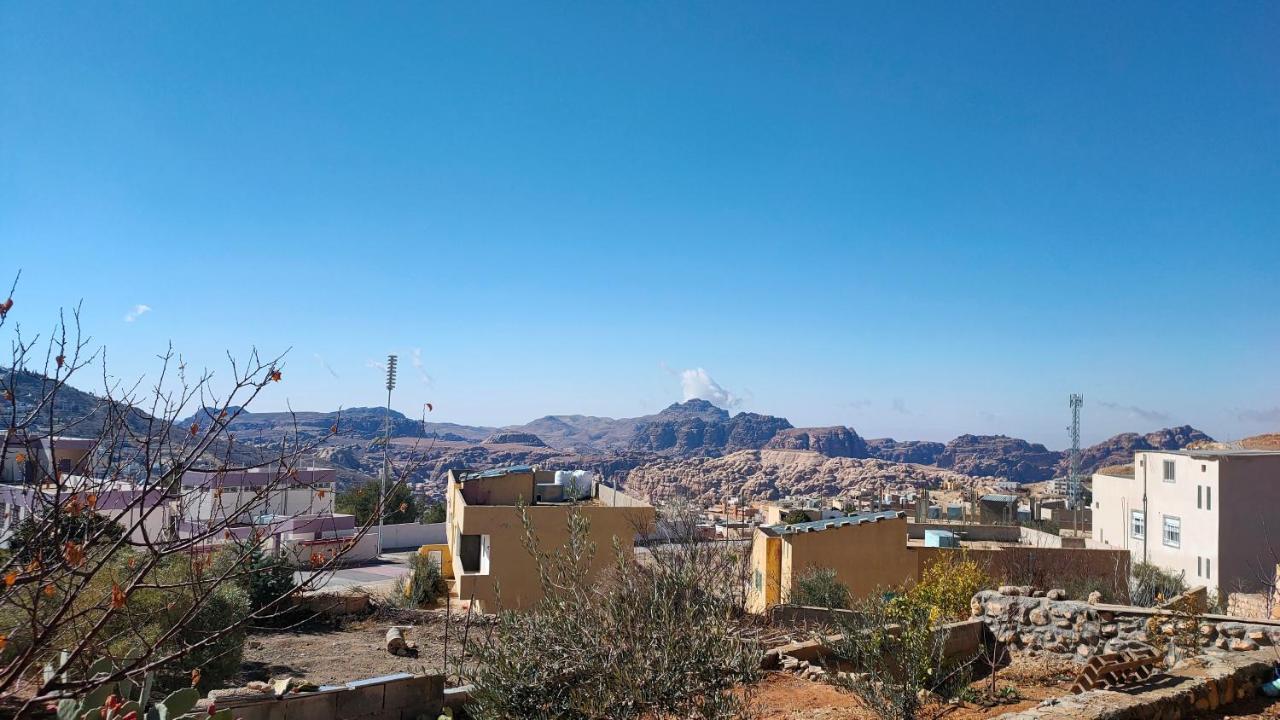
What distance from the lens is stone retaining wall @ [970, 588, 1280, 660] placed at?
10.0 meters

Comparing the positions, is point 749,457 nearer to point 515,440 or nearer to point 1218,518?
point 515,440

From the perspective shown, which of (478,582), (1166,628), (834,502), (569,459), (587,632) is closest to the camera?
(587,632)

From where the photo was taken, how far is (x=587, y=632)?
19.8ft

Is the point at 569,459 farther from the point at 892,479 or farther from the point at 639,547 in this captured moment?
the point at 639,547

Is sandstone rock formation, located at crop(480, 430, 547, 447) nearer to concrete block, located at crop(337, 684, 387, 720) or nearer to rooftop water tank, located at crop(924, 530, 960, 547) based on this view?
rooftop water tank, located at crop(924, 530, 960, 547)

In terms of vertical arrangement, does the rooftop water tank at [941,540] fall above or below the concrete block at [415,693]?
below

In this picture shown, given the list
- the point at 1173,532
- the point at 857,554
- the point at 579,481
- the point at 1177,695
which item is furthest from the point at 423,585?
the point at 1173,532

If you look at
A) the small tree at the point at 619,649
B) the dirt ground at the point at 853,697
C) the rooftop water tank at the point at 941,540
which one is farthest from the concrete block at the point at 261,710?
the rooftop water tank at the point at 941,540

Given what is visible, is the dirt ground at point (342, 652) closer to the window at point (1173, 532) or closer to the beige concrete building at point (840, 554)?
the beige concrete building at point (840, 554)

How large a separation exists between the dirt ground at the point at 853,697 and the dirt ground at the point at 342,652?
199 inches

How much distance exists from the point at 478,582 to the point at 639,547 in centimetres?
1643

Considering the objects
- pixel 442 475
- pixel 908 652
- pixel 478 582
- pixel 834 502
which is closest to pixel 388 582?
pixel 478 582

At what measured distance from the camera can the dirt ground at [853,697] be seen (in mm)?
8156

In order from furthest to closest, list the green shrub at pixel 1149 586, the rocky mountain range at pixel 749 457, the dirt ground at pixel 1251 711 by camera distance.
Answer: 1. the rocky mountain range at pixel 749 457
2. the green shrub at pixel 1149 586
3. the dirt ground at pixel 1251 711
